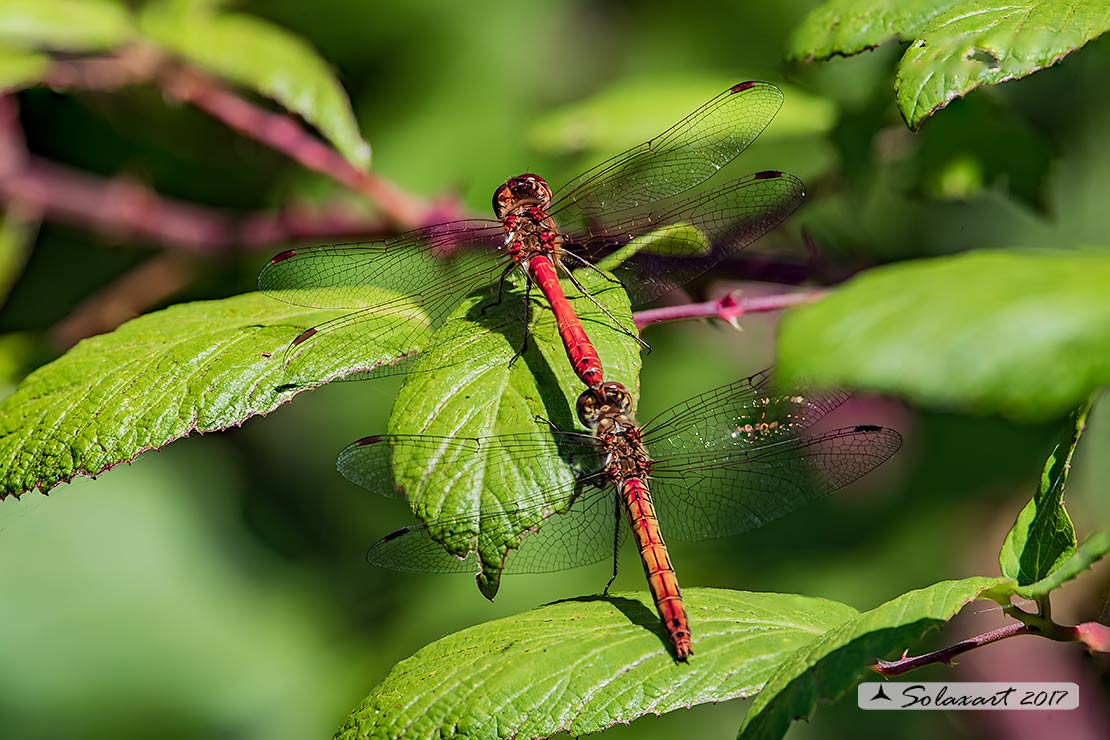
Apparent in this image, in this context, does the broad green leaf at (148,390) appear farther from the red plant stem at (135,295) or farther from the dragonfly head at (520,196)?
the red plant stem at (135,295)

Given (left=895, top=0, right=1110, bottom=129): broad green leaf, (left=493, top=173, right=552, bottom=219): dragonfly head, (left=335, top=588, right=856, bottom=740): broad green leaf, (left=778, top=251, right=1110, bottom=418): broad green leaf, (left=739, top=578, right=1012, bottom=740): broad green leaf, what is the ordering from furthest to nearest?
(left=493, top=173, right=552, bottom=219): dragonfly head → (left=895, top=0, right=1110, bottom=129): broad green leaf → (left=335, top=588, right=856, bottom=740): broad green leaf → (left=739, top=578, right=1012, bottom=740): broad green leaf → (left=778, top=251, right=1110, bottom=418): broad green leaf

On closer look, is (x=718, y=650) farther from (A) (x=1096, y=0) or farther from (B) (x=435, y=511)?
(A) (x=1096, y=0)

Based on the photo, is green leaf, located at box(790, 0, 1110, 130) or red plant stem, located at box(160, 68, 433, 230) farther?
red plant stem, located at box(160, 68, 433, 230)

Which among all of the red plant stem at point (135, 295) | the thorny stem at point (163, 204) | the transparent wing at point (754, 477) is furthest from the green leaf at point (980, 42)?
the red plant stem at point (135, 295)

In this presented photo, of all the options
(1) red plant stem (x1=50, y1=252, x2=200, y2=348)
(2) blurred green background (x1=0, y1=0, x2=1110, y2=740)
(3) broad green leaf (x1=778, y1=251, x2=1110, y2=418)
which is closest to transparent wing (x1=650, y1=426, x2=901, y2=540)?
(3) broad green leaf (x1=778, y1=251, x2=1110, y2=418)

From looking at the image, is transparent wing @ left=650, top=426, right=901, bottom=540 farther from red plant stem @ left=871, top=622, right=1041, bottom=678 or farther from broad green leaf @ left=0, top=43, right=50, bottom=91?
broad green leaf @ left=0, top=43, right=50, bottom=91
